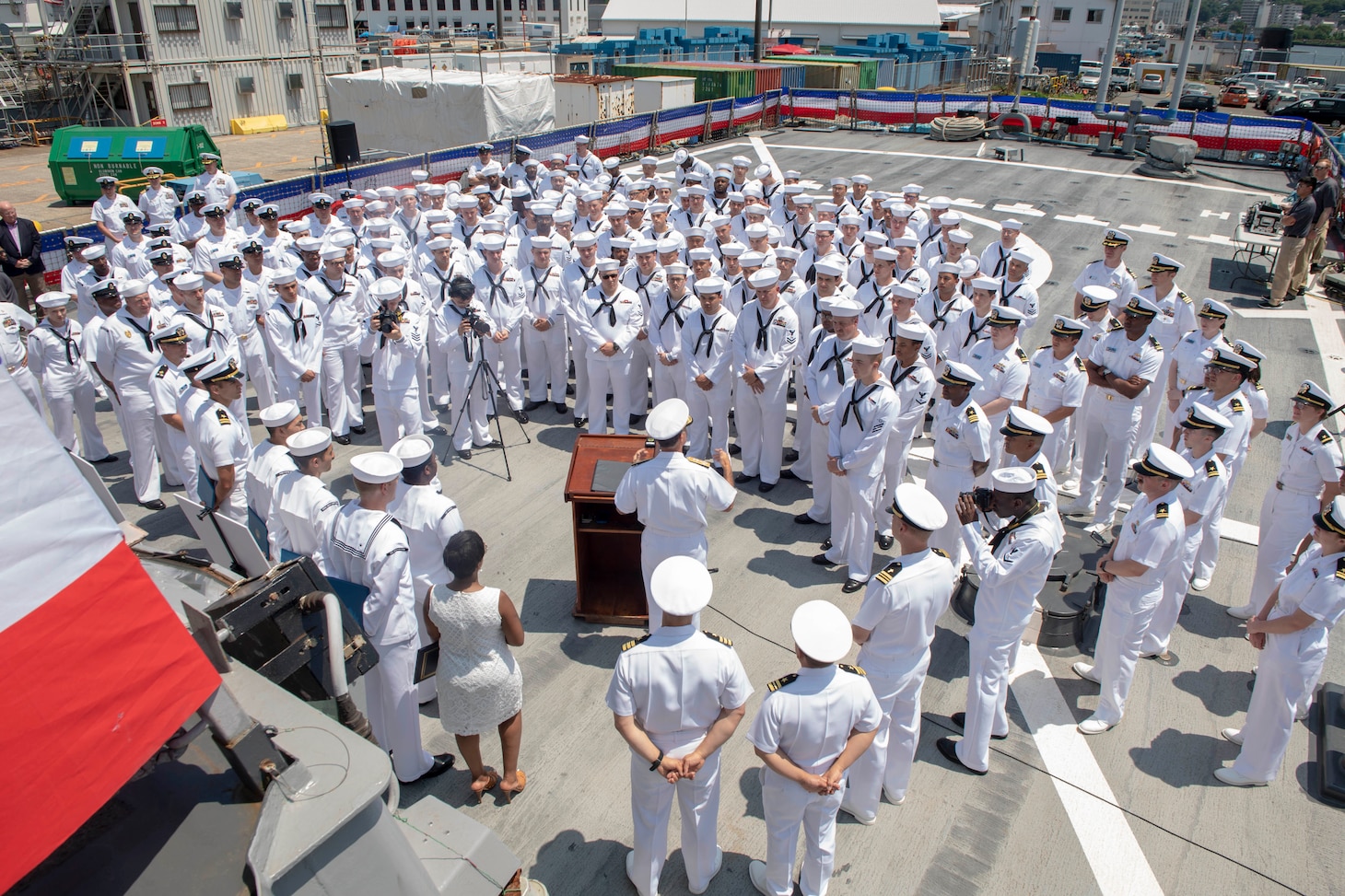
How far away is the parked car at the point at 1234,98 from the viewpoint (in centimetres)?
4753

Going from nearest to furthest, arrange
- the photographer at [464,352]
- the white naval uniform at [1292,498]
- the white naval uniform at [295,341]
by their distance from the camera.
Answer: the white naval uniform at [1292,498] → the white naval uniform at [295,341] → the photographer at [464,352]

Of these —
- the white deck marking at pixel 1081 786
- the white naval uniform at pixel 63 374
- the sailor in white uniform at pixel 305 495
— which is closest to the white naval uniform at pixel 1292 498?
the white deck marking at pixel 1081 786

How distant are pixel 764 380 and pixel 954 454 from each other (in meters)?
2.39

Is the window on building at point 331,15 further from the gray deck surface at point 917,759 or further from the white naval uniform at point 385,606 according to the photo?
the white naval uniform at point 385,606

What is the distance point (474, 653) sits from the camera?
14.6 feet

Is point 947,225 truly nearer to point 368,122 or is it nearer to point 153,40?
point 368,122

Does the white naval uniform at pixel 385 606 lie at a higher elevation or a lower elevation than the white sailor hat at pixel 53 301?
lower

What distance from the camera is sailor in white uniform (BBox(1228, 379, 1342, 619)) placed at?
5902mm

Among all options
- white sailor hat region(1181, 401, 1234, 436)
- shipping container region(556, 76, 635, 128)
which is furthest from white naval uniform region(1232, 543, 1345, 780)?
shipping container region(556, 76, 635, 128)

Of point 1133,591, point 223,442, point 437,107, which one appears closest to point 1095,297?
point 1133,591

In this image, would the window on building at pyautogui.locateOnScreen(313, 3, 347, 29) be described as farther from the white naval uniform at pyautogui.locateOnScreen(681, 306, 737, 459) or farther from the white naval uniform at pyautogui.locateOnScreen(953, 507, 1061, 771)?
the white naval uniform at pyautogui.locateOnScreen(953, 507, 1061, 771)

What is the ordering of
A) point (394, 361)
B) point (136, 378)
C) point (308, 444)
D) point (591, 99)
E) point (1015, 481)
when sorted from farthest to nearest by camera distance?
point (591, 99)
point (394, 361)
point (136, 378)
point (308, 444)
point (1015, 481)

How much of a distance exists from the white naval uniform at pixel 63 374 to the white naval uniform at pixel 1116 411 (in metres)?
10.4

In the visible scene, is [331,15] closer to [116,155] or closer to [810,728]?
[116,155]
